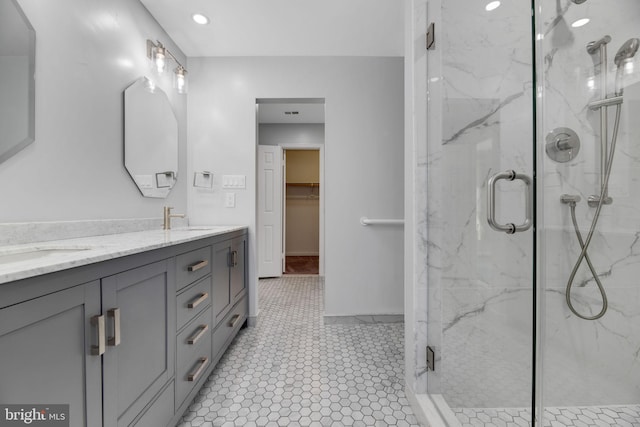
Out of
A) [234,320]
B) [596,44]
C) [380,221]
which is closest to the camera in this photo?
[596,44]

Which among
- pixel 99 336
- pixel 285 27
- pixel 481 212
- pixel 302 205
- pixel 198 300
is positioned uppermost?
pixel 285 27

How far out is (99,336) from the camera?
0.77 metres

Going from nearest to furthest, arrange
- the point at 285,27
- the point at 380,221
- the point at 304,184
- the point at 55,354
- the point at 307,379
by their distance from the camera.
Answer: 1. the point at 55,354
2. the point at 307,379
3. the point at 285,27
4. the point at 380,221
5. the point at 304,184

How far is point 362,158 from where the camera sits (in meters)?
2.48

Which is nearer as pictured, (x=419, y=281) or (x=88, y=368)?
(x=88, y=368)

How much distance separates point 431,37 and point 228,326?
2.05 metres

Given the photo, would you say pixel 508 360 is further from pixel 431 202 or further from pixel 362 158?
pixel 362 158

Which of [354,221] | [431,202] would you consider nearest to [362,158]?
[354,221]

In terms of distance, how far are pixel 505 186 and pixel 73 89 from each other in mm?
2056

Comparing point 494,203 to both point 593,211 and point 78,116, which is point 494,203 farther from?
point 78,116

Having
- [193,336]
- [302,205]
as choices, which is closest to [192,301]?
[193,336]

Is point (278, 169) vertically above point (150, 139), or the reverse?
point (278, 169)

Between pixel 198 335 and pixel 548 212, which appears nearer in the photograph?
pixel 548 212

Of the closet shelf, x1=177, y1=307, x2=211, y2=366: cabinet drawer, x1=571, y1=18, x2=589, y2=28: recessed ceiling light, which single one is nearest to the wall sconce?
x1=177, y1=307, x2=211, y2=366: cabinet drawer
